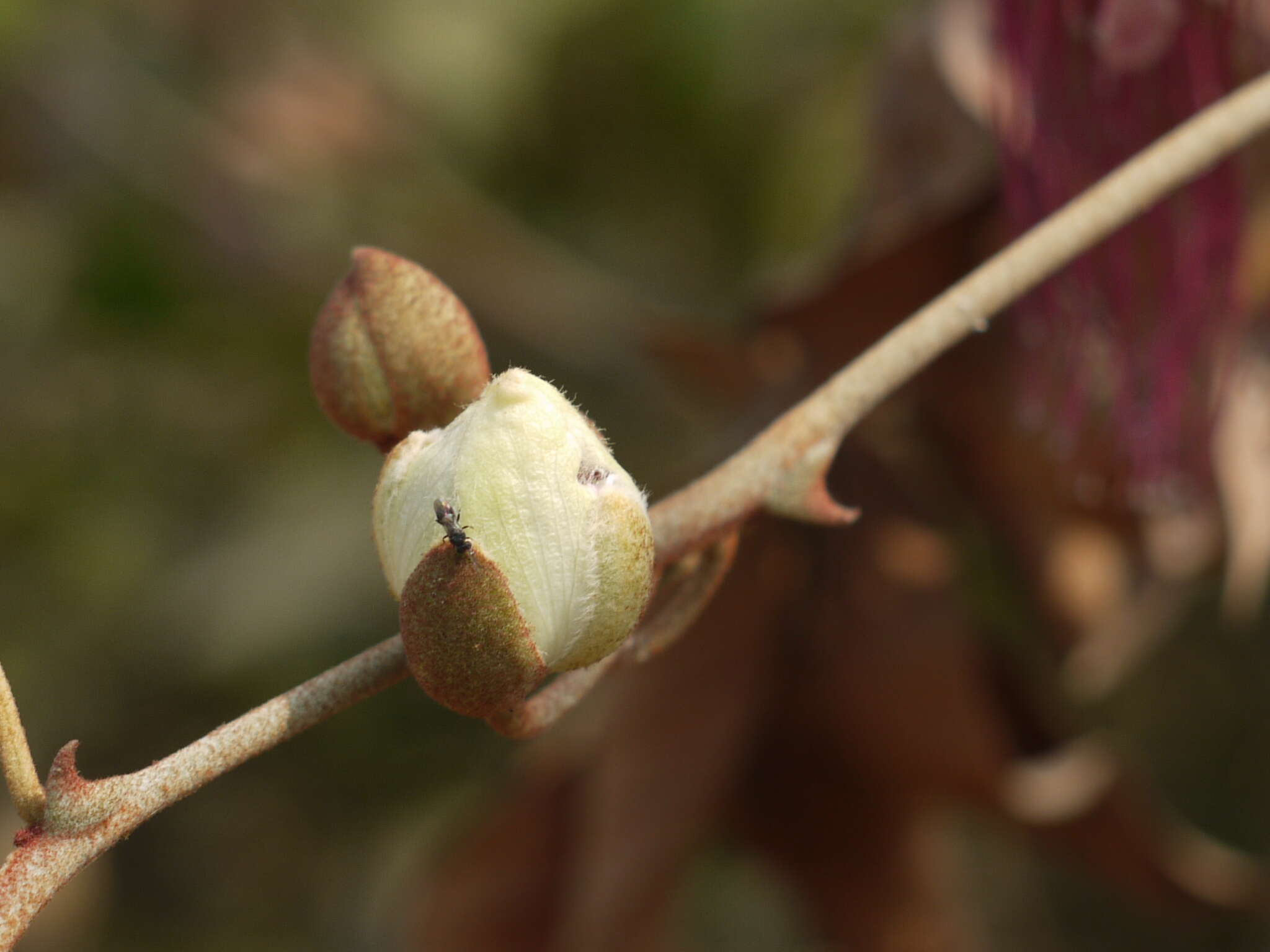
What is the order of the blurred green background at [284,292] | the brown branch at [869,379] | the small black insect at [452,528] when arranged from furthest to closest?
the blurred green background at [284,292] → the brown branch at [869,379] → the small black insect at [452,528]

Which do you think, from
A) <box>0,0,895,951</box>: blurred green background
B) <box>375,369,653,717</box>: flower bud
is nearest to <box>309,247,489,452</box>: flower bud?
<box>375,369,653,717</box>: flower bud

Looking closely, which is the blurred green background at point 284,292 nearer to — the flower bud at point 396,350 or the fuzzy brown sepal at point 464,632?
the flower bud at point 396,350

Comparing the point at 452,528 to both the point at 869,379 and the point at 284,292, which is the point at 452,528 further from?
the point at 284,292

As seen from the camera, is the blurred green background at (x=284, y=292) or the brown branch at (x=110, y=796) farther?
the blurred green background at (x=284, y=292)

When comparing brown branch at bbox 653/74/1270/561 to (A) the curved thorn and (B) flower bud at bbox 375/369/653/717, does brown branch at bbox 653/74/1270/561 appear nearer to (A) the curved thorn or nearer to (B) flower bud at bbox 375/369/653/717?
(B) flower bud at bbox 375/369/653/717

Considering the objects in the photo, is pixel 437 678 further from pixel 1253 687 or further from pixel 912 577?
pixel 1253 687

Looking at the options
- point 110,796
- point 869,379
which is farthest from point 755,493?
point 110,796

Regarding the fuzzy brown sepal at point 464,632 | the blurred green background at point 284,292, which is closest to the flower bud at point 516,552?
the fuzzy brown sepal at point 464,632
